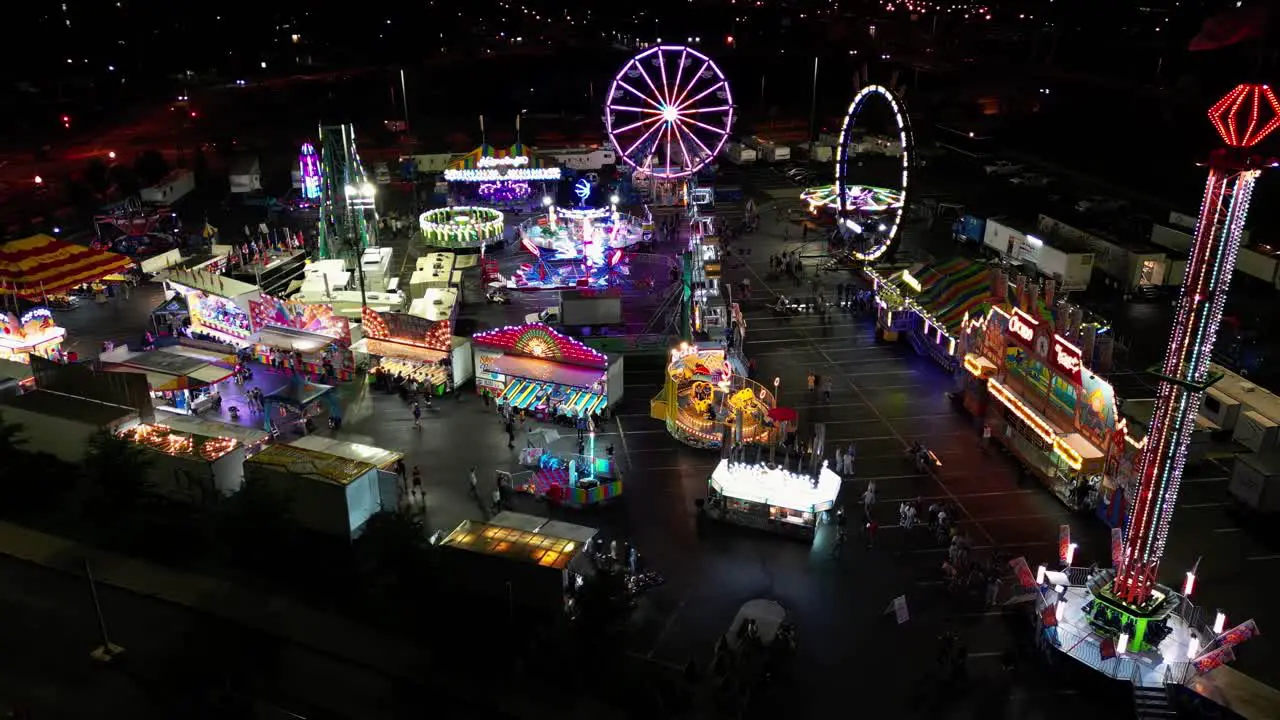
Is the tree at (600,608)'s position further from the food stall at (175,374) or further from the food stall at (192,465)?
the food stall at (175,374)

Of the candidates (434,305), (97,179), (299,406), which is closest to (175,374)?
(299,406)

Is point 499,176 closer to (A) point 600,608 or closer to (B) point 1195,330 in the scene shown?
(A) point 600,608

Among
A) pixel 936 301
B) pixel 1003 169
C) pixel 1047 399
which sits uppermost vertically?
pixel 1003 169

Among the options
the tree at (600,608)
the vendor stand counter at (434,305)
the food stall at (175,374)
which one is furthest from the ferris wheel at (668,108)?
the tree at (600,608)

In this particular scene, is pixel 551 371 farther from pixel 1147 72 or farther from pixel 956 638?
pixel 1147 72

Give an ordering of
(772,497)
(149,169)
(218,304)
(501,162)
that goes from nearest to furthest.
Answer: (772,497) < (218,304) < (501,162) < (149,169)

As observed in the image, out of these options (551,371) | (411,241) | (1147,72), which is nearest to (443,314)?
(551,371)

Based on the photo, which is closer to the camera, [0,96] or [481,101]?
[0,96]
